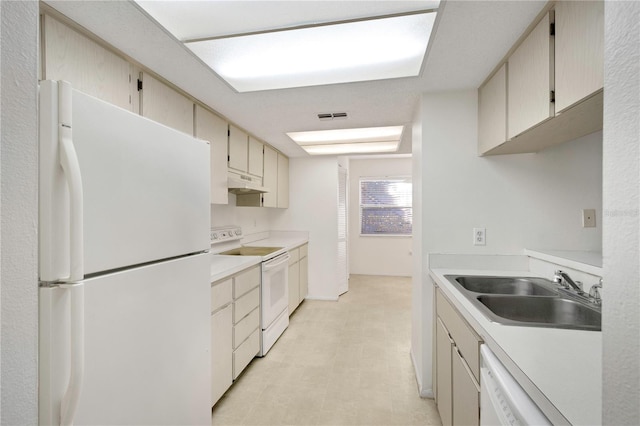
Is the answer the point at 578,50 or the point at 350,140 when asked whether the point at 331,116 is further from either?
the point at 578,50

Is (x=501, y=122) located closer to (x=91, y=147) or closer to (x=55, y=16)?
(x=91, y=147)

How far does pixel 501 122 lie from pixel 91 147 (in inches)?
76.3

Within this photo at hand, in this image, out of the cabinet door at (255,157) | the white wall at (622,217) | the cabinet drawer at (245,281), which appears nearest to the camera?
Answer: the white wall at (622,217)

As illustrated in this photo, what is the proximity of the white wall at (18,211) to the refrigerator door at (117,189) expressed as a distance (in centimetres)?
24

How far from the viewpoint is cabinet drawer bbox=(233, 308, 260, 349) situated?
222 cm

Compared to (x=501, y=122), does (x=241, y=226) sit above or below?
below

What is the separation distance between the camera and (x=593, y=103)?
111 centimetres

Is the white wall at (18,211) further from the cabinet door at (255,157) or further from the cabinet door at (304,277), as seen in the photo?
the cabinet door at (304,277)

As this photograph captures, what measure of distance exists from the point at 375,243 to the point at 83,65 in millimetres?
5425

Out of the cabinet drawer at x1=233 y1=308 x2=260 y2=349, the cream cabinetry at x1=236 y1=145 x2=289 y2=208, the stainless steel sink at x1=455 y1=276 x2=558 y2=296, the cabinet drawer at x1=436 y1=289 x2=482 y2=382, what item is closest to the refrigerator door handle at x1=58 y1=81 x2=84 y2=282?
the cabinet drawer at x1=436 y1=289 x2=482 y2=382

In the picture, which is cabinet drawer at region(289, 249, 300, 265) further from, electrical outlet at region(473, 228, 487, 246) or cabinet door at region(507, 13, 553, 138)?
cabinet door at region(507, 13, 553, 138)

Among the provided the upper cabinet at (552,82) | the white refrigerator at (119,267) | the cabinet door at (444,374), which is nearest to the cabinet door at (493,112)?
the upper cabinet at (552,82)

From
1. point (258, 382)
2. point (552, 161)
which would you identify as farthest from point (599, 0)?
point (258, 382)

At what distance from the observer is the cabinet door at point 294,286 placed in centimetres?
363
